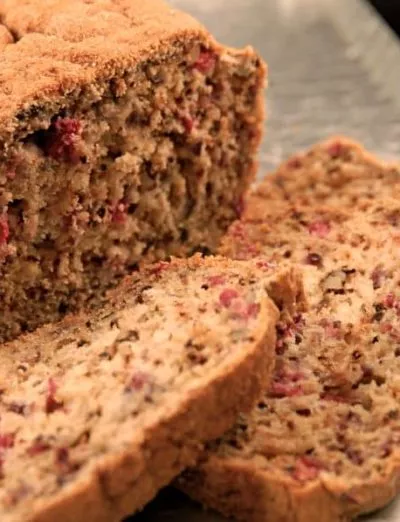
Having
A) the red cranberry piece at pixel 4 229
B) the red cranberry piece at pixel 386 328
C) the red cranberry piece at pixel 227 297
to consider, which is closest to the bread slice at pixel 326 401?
the red cranberry piece at pixel 386 328

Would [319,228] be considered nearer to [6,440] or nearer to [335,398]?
[335,398]

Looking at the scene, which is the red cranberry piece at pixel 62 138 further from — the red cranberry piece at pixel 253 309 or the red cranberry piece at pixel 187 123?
the red cranberry piece at pixel 253 309

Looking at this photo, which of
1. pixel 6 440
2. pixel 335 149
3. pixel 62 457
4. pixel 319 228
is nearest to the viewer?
pixel 62 457

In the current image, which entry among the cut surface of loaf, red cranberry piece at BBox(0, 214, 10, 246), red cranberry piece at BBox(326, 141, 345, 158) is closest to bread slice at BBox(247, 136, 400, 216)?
red cranberry piece at BBox(326, 141, 345, 158)

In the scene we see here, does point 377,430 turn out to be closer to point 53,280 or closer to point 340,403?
point 340,403

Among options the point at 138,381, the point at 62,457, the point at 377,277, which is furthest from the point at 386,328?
the point at 62,457

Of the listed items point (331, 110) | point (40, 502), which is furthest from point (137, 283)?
point (331, 110)
